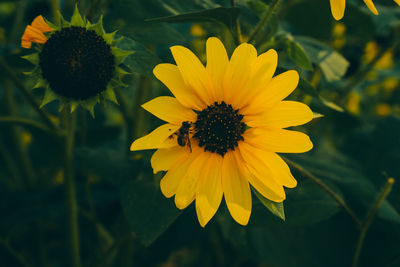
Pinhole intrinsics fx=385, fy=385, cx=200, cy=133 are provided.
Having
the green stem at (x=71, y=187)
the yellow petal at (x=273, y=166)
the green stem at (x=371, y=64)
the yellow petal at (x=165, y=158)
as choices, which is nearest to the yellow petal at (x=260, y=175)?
the yellow petal at (x=273, y=166)

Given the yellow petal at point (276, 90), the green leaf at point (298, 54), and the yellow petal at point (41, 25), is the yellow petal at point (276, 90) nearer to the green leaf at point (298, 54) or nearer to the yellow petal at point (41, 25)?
the green leaf at point (298, 54)

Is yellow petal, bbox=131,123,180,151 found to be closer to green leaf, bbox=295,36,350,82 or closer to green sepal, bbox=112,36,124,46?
green sepal, bbox=112,36,124,46

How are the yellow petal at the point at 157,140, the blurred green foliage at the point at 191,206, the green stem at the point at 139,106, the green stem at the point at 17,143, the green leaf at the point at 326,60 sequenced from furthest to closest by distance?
the green stem at the point at 17,143 < the green stem at the point at 139,106 < the green leaf at the point at 326,60 < the blurred green foliage at the point at 191,206 < the yellow petal at the point at 157,140

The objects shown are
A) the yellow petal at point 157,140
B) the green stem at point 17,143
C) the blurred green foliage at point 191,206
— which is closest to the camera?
the yellow petal at point 157,140

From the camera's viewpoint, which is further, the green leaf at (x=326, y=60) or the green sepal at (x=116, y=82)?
the green leaf at (x=326, y=60)

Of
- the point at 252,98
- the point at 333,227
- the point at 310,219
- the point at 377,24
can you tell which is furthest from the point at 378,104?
the point at 252,98

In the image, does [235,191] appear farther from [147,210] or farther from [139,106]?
[139,106]

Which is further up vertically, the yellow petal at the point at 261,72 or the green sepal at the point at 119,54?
the yellow petal at the point at 261,72

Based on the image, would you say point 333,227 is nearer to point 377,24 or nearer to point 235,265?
point 235,265
